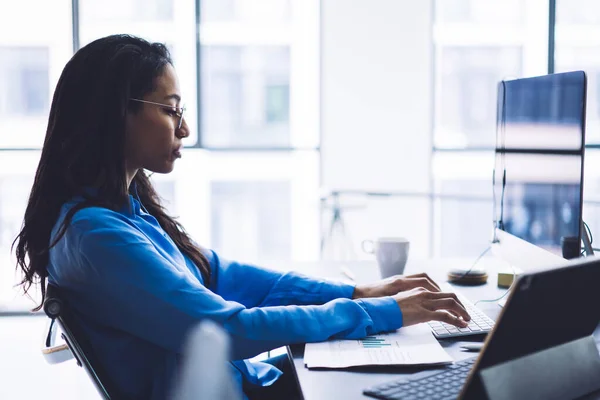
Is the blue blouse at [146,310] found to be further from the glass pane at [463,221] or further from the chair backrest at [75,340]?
the glass pane at [463,221]

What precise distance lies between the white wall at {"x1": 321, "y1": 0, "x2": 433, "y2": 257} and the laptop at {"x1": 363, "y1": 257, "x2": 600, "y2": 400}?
3035 millimetres

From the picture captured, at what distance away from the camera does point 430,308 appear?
1188 mm

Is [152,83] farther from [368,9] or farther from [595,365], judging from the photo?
[368,9]

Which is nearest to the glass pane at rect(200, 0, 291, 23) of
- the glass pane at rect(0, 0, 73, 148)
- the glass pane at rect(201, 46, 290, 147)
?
the glass pane at rect(201, 46, 290, 147)

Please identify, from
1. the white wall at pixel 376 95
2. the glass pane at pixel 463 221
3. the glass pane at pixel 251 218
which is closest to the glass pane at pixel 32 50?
Result: the glass pane at pixel 251 218

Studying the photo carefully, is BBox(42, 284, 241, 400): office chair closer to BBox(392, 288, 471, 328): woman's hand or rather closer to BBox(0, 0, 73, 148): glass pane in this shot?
BBox(392, 288, 471, 328): woman's hand

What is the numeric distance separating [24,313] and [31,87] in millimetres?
1382

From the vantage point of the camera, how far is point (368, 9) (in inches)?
153

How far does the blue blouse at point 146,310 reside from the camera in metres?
1.01

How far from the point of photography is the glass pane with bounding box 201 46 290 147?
164 inches

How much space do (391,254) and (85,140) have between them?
81 cm

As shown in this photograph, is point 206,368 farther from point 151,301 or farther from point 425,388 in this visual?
point 425,388

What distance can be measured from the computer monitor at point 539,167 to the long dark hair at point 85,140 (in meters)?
0.75

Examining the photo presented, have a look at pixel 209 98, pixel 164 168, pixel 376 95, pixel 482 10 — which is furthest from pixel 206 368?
pixel 482 10
